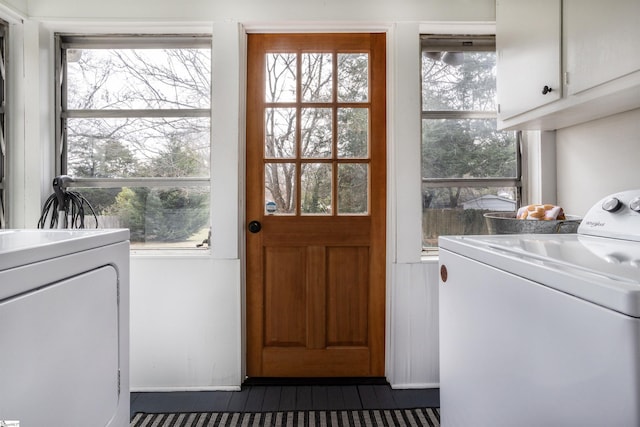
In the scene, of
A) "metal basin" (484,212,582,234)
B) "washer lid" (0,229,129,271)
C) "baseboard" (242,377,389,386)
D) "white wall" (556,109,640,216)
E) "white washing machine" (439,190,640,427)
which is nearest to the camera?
"white washing machine" (439,190,640,427)

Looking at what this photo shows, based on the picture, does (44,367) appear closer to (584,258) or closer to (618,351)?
(618,351)

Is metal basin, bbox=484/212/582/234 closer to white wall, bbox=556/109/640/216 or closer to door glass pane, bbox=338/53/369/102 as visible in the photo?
white wall, bbox=556/109/640/216

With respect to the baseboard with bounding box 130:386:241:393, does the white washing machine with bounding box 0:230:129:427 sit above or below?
above

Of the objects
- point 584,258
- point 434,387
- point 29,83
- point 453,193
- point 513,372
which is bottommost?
point 434,387

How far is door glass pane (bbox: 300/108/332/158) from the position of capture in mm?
2174

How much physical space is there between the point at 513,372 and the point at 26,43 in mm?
2684

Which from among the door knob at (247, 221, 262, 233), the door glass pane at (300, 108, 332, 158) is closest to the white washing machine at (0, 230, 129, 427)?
the door knob at (247, 221, 262, 233)

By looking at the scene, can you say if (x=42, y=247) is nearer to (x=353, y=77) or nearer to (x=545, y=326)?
(x=545, y=326)

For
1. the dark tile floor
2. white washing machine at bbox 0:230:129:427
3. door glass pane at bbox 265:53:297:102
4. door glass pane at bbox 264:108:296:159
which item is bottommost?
the dark tile floor

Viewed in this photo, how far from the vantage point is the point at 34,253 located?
781 mm

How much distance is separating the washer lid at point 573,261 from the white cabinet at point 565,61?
21.1 inches

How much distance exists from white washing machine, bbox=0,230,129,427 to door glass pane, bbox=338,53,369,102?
4.86 ft

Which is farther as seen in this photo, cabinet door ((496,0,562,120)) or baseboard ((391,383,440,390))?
baseboard ((391,383,440,390))

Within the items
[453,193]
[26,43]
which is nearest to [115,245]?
[26,43]
